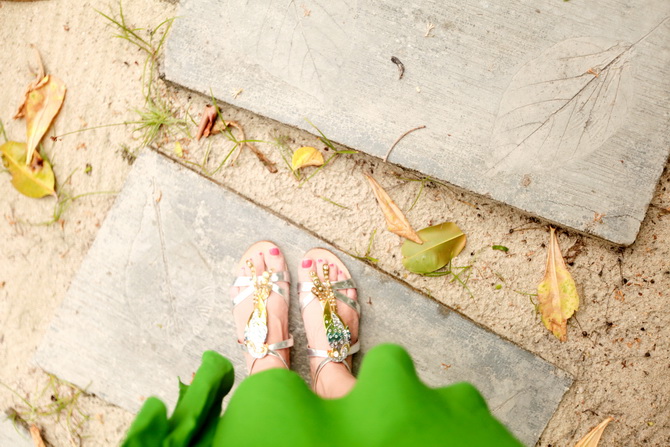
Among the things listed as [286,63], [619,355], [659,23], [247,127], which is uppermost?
[659,23]

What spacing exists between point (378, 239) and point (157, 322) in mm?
833

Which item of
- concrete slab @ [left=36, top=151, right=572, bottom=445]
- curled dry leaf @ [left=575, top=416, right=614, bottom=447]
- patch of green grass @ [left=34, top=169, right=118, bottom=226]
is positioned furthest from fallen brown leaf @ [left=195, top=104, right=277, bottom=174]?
curled dry leaf @ [left=575, top=416, right=614, bottom=447]

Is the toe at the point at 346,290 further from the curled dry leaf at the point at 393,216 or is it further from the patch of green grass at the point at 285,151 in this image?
the patch of green grass at the point at 285,151

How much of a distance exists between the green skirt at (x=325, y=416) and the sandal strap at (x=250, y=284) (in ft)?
1.51

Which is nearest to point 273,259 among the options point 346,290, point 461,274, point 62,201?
point 346,290

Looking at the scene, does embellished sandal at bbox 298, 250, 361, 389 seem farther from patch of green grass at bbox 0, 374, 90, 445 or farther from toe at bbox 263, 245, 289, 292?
patch of green grass at bbox 0, 374, 90, 445

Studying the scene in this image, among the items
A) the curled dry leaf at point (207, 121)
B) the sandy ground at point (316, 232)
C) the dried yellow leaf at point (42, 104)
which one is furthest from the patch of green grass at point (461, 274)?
the dried yellow leaf at point (42, 104)

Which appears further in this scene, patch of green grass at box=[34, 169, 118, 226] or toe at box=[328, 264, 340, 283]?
patch of green grass at box=[34, 169, 118, 226]

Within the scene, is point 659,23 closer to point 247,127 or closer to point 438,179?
point 438,179

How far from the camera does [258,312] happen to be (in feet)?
5.23

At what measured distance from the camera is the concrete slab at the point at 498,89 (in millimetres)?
1548

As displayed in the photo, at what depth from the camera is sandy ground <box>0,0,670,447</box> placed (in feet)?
5.24

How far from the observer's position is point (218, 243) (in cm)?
164

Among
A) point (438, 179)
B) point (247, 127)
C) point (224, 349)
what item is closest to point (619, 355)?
point (438, 179)
